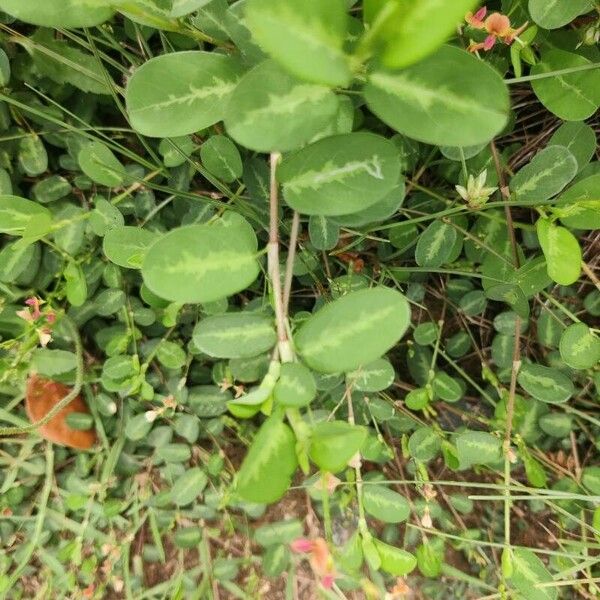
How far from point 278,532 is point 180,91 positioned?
0.98 metres

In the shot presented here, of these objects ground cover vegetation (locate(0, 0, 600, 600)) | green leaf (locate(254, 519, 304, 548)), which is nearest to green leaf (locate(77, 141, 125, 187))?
ground cover vegetation (locate(0, 0, 600, 600))

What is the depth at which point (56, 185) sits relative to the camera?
1049 mm

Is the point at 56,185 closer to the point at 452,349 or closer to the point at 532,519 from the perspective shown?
the point at 452,349

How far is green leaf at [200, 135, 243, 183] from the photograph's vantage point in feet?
2.68

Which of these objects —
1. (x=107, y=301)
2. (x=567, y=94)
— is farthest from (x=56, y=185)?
(x=567, y=94)

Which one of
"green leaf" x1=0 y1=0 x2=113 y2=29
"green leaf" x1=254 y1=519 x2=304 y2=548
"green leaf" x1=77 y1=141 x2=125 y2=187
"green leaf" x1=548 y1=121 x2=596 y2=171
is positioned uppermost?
"green leaf" x1=0 y1=0 x2=113 y2=29

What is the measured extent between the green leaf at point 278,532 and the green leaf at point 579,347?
705 mm

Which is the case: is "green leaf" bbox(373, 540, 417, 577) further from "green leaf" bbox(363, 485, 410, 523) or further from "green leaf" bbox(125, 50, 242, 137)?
"green leaf" bbox(125, 50, 242, 137)

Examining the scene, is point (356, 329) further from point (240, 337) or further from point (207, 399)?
point (207, 399)

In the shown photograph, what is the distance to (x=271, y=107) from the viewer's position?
1.54ft

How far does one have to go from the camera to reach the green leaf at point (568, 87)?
71 cm

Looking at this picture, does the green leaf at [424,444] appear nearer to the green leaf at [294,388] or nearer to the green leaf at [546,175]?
the green leaf at [546,175]

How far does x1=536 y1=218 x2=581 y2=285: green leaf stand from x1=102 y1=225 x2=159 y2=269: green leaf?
19.4 inches

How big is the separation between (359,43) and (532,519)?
1158 mm
